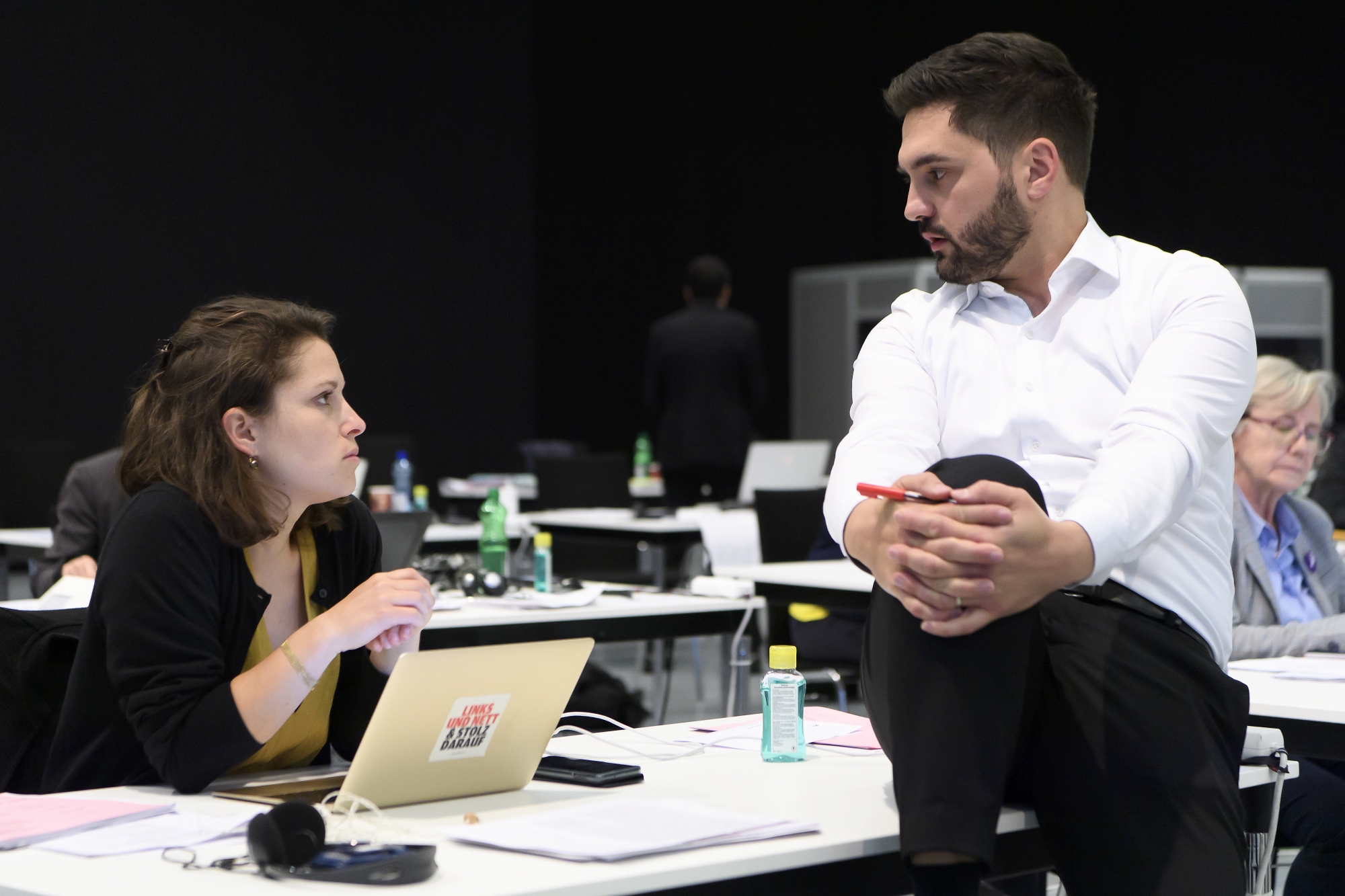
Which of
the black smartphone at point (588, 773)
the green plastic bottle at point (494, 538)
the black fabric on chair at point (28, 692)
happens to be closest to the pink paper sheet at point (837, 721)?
the black smartphone at point (588, 773)

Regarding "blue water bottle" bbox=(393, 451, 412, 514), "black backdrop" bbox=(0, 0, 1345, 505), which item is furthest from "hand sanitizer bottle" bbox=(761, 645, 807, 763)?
"black backdrop" bbox=(0, 0, 1345, 505)

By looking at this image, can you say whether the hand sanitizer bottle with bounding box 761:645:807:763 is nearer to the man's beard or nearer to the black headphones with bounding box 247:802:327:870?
the man's beard

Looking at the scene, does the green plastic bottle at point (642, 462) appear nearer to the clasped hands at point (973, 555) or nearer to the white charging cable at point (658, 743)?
the white charging cable at point (658, 743)

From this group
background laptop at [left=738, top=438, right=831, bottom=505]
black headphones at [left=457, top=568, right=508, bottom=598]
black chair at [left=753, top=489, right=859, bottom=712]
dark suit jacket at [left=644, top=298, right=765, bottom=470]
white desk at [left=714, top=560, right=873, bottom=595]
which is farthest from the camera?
dark suit jacket at [left=644, top=298, right=765, bottom=470]

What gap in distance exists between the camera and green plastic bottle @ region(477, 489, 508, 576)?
4.00 meters

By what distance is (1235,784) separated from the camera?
1.49m

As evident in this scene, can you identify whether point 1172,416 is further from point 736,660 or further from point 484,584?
point 484,584

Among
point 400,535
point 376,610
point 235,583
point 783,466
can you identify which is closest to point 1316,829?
point 376,610

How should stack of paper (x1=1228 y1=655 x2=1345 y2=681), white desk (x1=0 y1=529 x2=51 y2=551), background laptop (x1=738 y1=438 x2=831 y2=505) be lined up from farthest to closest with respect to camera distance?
background laptop (x1=738 y1=438 x2=831 y2=505) < white desk (x1=0 y1=529 x2=51 y2=551) < stack of paper (x1=1228 y1=655 x2=1345 y2=681)

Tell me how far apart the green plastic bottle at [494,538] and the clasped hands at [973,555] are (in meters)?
2.58

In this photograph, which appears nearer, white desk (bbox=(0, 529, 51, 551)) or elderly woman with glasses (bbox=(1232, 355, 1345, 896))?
elderly woman with glasses (bbox=(1232, 355, 1345, 896))

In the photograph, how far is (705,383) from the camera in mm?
6824

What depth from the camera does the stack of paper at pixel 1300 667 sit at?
2.35 meters

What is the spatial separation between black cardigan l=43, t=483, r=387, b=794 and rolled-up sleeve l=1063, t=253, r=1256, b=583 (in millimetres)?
914
